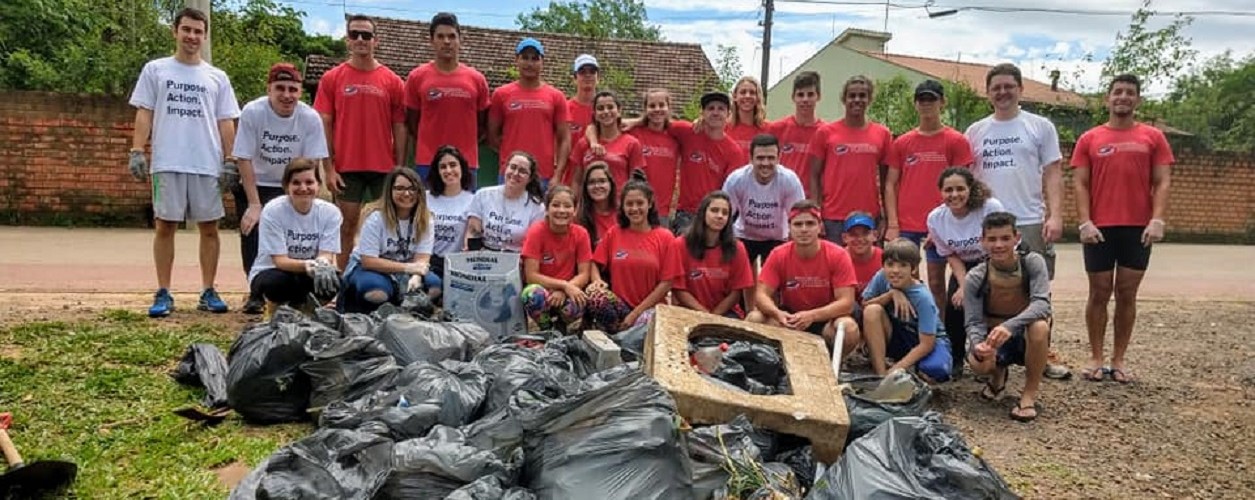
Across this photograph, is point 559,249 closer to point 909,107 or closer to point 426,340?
point 426,340

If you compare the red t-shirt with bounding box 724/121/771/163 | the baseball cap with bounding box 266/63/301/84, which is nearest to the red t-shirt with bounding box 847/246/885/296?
the red t-shirt with bounding box 724/121/771/163

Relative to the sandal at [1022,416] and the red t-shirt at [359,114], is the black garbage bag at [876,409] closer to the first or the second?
the sandal at [1022,416]

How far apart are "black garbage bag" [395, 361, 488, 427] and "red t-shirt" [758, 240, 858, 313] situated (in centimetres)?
207

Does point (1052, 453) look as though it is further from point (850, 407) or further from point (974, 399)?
point (850, 407)

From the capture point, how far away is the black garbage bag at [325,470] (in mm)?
2807

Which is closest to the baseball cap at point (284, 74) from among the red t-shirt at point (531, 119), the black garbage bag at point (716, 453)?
the red t-shirt at point (531, 119)

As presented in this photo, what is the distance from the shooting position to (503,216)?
→ 5.59 meters

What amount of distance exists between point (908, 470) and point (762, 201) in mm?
3001

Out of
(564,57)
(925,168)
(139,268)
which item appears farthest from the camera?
(564,57)

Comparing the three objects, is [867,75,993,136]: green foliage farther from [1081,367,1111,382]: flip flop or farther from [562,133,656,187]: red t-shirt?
[562,133,656,187]: red t-shirt

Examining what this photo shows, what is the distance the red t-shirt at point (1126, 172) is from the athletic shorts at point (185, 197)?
564 centimetres

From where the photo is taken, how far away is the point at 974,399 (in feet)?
16.6

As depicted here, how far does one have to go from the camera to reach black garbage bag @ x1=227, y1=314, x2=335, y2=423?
3891 millimetres

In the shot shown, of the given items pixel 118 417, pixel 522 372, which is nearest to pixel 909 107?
pixel 522 372
